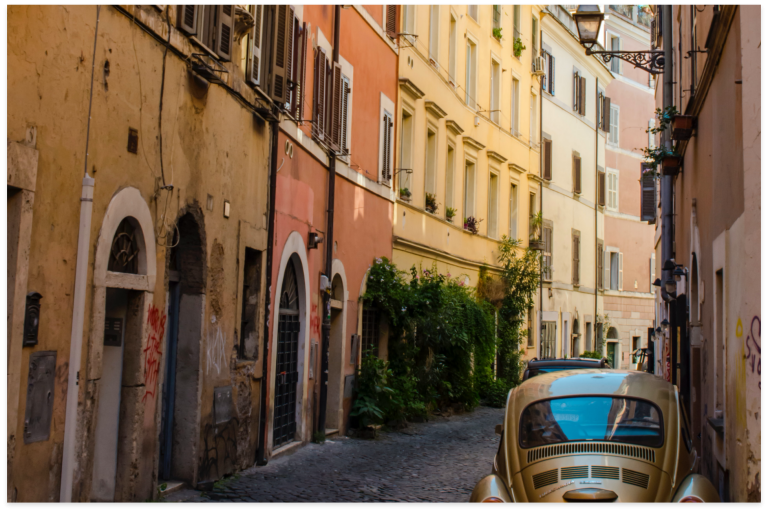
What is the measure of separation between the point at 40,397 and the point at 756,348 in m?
5.14

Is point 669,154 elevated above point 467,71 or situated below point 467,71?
below

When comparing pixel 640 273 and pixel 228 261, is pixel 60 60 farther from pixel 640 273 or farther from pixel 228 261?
pixel 640 273

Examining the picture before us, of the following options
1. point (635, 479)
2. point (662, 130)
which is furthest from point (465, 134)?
point (635, 479)

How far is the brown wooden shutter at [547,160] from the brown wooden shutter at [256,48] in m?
20.4

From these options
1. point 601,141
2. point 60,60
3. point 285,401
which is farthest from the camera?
point 601,141

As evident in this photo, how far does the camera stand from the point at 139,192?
773cm

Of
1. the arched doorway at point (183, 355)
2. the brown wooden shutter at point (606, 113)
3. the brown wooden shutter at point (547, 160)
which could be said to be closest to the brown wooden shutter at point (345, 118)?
the arched doorway at point (183, 355)

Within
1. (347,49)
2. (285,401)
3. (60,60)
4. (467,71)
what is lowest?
(285,401)

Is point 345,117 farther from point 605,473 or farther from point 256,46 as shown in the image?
point 605,473

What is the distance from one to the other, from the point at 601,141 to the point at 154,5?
31.1 meters

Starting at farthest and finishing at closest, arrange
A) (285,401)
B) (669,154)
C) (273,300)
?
(669,154), (285,401), (273,300)

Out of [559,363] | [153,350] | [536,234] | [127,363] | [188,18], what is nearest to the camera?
[127,363]

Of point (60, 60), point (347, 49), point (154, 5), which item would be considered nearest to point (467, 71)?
point (347, 49)

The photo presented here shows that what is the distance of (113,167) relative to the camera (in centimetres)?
723
